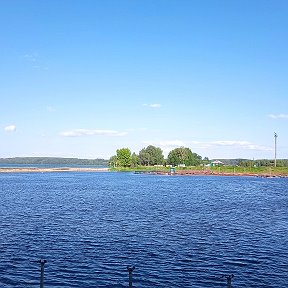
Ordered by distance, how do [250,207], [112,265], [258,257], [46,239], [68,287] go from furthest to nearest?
1. [250,207]
2. [46,239]
3. [258,257]
4. [112,265]
5. [68,287]

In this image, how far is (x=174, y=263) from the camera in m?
38.8

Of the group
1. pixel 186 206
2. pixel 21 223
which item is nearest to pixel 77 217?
pixel 21 223

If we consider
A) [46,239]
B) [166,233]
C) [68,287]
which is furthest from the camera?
[166,233]

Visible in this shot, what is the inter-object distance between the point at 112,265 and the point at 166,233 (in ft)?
54.5

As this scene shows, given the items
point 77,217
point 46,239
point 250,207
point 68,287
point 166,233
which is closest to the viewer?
point 68,287

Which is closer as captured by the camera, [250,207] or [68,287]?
[68,287]

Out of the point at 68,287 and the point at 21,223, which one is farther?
the point at 21,223

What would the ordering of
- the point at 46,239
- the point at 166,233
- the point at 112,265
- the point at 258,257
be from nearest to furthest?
the point at 112,265
the point at 258,257
the point at 46,239
the point at 166,233

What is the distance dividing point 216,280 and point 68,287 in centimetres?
1180

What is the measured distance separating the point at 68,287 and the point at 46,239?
59.8ft

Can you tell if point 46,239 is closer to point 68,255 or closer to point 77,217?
point 68,255

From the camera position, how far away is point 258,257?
1623 inches

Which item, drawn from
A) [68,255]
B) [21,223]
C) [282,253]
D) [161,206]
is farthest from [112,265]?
[161,206]

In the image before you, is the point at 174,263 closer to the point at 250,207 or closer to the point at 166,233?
the point at 166,233
